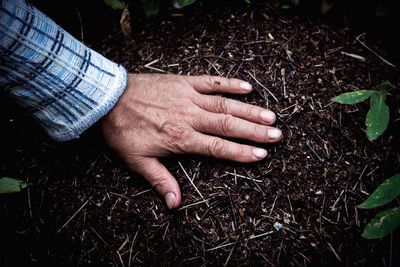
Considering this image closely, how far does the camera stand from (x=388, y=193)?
3.70 ft

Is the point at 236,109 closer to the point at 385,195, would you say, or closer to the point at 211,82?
the point at 211,82

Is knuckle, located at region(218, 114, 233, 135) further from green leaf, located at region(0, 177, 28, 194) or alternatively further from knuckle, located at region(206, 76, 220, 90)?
green leaf, located at region(0, 177, 28, 194)

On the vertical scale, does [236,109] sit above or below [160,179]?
above

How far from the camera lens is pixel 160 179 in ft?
5.09

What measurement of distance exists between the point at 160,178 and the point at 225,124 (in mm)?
553

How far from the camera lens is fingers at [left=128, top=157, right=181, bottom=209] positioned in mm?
1501

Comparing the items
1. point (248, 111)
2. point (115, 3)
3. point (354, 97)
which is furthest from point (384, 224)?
point (115, 3)

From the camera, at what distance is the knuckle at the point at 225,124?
5.23 feet

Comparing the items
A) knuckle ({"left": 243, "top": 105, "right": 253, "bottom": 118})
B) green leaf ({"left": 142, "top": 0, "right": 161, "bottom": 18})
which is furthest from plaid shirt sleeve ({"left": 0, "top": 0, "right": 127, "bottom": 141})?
knuckle ({"left": 243, "top": 105, "right": 253, "bottom": 118})

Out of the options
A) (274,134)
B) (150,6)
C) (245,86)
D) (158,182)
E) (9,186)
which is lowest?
(158,182)

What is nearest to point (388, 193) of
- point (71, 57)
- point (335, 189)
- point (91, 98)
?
point (335, 189)

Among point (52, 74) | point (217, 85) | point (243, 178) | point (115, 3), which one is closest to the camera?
point (52, 74)

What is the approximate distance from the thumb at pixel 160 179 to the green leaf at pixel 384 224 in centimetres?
101

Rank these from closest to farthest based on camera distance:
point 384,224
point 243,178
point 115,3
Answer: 1. point 384,224
2. point 243,178
3. point 115,3
